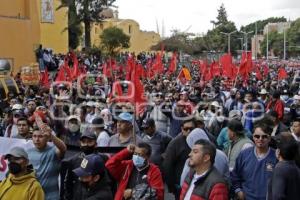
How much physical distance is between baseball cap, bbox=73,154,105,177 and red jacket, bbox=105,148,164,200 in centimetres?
41

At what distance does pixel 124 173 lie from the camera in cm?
602

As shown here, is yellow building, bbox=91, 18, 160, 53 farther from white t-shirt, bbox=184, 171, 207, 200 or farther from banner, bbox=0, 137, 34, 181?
white t-shirt, bbox=184, 171, 207, 200

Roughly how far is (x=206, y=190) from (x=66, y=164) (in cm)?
209

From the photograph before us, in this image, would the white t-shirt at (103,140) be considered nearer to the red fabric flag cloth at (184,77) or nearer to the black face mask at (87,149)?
the black face mask at (87,149)

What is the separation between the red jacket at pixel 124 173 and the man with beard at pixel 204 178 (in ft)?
2.00

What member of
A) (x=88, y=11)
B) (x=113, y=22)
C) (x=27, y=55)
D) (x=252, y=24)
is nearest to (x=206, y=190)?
(x=27, y=55)

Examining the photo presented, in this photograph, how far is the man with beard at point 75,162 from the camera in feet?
20.3

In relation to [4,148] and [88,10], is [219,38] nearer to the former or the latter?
[88,10]

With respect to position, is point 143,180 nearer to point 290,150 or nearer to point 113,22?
point 290,150

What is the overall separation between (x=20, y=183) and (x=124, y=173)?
3.49ft

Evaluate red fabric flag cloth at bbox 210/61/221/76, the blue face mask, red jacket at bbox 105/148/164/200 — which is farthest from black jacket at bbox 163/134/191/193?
red fabric flag cloth at bbox 210/61/221/76

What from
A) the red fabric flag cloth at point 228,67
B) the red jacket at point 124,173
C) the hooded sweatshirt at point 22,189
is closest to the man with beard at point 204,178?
the red jacket at point 124,173

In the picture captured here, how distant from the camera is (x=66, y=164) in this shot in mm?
6414

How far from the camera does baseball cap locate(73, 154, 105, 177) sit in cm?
542
